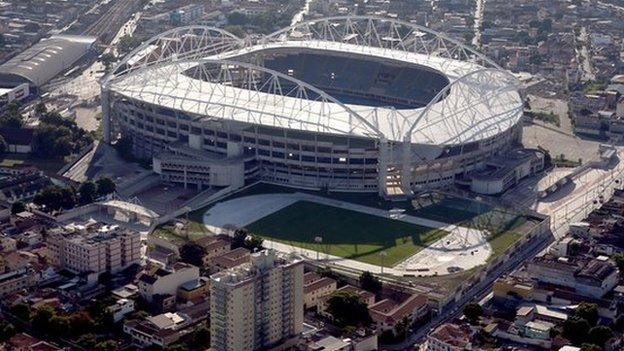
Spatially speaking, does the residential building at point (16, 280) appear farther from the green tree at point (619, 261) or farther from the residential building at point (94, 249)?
the green tree at point (619, 261)

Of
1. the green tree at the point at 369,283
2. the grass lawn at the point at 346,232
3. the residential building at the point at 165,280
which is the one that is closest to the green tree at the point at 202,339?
the residential building at the point at 165,280

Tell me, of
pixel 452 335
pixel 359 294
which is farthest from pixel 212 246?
pixel 452 335

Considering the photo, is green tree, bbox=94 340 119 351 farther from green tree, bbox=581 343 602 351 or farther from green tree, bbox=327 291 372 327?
green tree, bbox=581 343 602 351

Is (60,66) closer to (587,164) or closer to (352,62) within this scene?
(352,62)

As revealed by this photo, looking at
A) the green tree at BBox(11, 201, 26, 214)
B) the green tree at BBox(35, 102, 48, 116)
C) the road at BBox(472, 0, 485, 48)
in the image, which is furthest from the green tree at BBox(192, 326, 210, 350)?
the road at BBox(472, 0, 485, 48)

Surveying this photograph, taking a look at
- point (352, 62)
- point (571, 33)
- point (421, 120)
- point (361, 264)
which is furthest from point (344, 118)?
point (571, 33)

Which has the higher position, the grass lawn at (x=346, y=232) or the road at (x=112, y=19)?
the road at (x=112, y=19)
